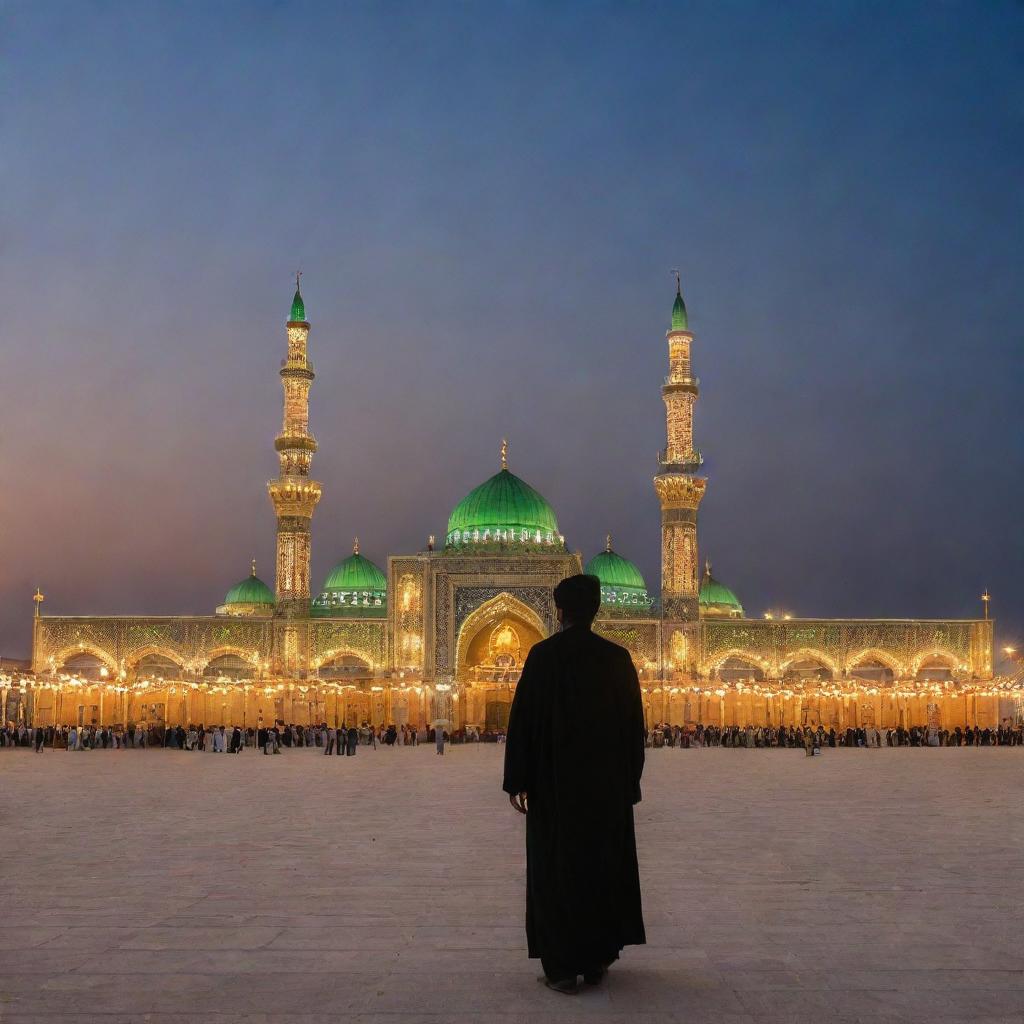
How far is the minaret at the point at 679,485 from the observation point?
4156cm

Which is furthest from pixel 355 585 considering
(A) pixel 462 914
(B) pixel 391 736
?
(A) pixel 462 914

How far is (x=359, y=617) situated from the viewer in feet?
141

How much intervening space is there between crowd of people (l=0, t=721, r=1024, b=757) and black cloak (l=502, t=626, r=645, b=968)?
87.4 ft

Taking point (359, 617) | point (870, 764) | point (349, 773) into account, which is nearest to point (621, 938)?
point (349, 773)

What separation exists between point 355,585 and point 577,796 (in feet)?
157

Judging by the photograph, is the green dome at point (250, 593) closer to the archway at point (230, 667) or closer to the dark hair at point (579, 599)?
the archway at point (230, 667)

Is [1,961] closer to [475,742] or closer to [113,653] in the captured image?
[475,742]

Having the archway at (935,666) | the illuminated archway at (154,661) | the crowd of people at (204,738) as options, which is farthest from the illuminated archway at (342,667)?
the archway at (935,666)

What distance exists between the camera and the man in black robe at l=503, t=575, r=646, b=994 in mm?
4719

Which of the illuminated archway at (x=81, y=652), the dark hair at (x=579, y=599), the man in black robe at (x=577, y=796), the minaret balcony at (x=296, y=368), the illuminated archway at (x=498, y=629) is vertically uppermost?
the minaret balcony at (x=296, y=368)

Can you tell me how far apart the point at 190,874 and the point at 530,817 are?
3.61 m

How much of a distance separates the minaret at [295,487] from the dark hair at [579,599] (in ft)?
120

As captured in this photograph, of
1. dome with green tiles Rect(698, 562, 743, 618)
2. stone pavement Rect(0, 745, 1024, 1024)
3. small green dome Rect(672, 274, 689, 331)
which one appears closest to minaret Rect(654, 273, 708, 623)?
small green dome Rect(672, 274, 689, 331)

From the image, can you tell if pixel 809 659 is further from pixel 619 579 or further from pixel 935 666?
pixel 619 579
